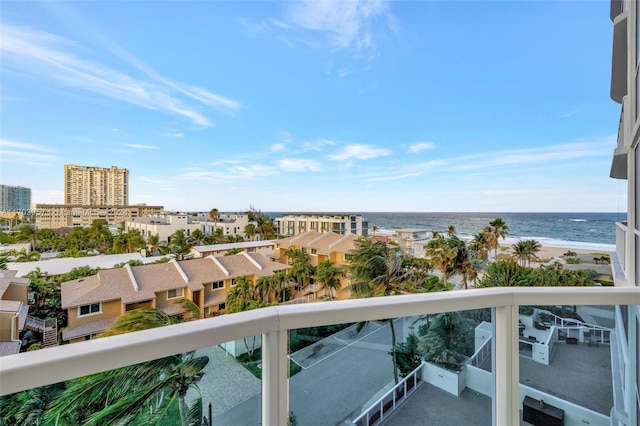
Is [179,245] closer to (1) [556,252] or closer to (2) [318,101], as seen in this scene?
(2) [318,101]

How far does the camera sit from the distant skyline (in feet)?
40.3

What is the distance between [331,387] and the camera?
80cm

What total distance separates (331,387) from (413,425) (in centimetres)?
28

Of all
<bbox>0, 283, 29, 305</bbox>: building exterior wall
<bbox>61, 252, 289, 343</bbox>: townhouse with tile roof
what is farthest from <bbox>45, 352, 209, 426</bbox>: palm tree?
<bbox>0, 283, 29, 305</bbox>: building exterior wall

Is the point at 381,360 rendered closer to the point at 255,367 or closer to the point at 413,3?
the point at 255,367

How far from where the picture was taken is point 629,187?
263 cm

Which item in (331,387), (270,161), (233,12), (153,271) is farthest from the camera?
(270,161)

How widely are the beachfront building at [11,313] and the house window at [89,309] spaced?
195 cm

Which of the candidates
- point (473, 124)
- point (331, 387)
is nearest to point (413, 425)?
point (331, 387)

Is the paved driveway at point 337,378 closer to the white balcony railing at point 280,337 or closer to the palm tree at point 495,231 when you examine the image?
the white balcony railing at point 280,337

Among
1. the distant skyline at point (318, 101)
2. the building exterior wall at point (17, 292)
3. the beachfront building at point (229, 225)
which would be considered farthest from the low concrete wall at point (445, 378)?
the beachfront building at point (229, 225)

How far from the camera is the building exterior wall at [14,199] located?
47.6 ft

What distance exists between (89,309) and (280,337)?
18.5 metres

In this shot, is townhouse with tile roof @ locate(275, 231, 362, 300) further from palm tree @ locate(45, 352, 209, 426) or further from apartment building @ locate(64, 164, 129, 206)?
palm tree @ locate(45, 352, 209, 426)
